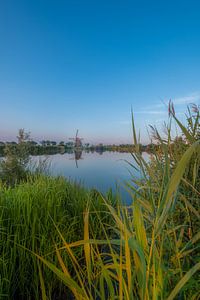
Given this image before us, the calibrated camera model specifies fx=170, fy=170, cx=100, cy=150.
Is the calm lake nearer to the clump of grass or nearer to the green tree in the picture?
the green tree

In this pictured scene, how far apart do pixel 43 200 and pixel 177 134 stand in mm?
2465

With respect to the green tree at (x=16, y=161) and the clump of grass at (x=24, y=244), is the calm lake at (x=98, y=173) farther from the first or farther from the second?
the clump of grass at (x=24, y=244)

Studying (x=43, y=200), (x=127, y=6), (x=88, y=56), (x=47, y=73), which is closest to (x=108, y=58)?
(x=88, y=56)

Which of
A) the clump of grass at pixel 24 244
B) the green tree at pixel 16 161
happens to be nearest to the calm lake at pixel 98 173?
the green tree at pixel 16 161

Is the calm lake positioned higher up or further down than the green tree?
further down

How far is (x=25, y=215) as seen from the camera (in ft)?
8.77

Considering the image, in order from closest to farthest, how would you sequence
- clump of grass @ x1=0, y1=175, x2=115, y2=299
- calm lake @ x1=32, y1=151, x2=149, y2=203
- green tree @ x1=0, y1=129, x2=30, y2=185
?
Result: 1. clump of grass @ x1=0, y1=175, x2=115, y2=299
2. calm lake @ x1=32, y1=151, x2=149, y2=203
3. green tree @ x1=0, y1=129, x2=30, y2=185

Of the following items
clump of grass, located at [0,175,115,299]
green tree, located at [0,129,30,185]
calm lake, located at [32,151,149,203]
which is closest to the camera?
clump of grass, located at [0,175,115,299]

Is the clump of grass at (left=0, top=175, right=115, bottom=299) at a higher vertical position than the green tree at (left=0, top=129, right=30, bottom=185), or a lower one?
lower

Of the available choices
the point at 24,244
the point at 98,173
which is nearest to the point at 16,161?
the point at 24,244

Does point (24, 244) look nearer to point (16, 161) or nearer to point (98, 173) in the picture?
point (16, 161)

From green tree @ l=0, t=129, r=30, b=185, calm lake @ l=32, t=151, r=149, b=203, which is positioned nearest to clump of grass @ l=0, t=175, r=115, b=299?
calm lake @ l=32, t=151, r=149, b=203

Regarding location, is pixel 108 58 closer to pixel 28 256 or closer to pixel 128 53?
pixel 128 53

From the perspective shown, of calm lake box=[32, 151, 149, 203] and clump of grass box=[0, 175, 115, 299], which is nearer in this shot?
clump of grass box=[0, 175, 115, 299]
